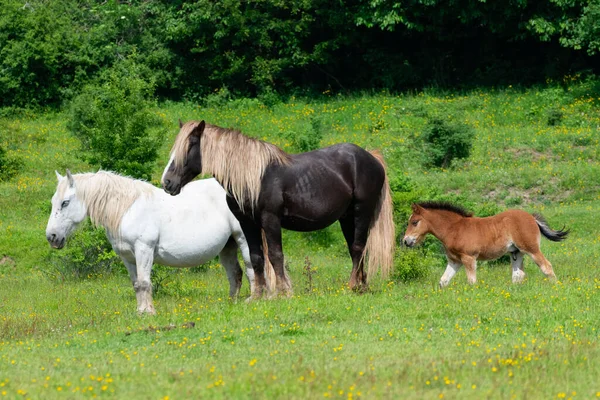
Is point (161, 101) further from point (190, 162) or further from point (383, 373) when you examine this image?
point (383, 373)

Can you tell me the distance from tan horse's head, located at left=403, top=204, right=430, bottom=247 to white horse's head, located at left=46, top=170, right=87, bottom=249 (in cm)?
512

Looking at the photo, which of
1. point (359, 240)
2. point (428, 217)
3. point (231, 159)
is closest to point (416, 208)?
point (428, 217)

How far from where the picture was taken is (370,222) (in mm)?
14625

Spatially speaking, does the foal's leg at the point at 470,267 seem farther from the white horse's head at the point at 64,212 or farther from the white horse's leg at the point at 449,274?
the white horse's head at the point at 64,212

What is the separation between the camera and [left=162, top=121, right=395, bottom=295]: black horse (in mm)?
13445

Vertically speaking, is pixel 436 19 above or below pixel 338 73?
above

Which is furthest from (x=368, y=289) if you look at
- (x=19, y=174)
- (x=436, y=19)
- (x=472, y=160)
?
(x=436, y=19)

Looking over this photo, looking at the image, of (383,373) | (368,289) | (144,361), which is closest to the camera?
(383,373)

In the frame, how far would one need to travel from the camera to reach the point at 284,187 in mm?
13664

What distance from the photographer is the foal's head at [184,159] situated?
13367mm

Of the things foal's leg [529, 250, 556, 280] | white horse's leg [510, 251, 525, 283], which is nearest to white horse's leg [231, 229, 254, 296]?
white horse's leg [510, 251, 525, 283]

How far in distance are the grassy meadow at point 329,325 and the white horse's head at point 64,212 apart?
1.19m

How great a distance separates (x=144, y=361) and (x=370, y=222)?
5.31m

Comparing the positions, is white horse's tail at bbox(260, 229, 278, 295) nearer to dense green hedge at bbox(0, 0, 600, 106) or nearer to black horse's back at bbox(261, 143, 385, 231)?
black horse's back at bbox(261, 143, 385, 231)
